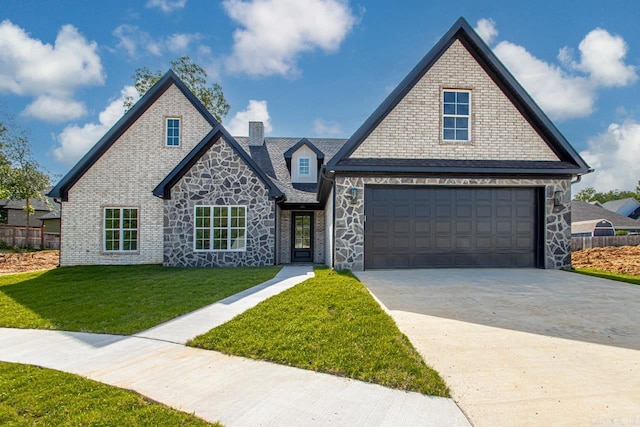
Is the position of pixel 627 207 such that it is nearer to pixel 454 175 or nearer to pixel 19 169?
pixel 454 175

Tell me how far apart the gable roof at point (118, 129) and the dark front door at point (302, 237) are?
563cm

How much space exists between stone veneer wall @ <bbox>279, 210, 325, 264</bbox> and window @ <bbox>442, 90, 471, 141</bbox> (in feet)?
23.4

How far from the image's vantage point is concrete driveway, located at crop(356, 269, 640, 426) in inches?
115

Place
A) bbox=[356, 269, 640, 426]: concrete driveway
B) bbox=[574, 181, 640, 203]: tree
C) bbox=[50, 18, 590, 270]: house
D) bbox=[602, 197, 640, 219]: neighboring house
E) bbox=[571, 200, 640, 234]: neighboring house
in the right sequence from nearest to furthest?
bbox=[356, 269, 640, 426]: concrete driveway
bbox=[50, 18, 590, 270]: house
bbox=[571, 200, 640, 234]: neighboring house
bbox=[602, 197, 640, 219]: neighboring house
bbox=[574, 181, 640, 203]: tree

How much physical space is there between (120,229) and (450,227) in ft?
43.4

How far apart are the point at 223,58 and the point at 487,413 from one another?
14872 mm

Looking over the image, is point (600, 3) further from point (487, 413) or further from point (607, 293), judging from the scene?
point (487, 413)

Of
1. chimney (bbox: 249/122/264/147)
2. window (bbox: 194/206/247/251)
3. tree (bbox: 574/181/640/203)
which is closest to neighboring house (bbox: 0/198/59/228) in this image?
chimney (bbox: 249/122/264/147)

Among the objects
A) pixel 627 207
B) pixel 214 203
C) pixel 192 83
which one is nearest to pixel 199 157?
pixel 214 203

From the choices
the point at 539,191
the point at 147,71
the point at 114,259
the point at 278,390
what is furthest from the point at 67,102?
the point at 539,191

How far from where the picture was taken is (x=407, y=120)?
11.1 metres

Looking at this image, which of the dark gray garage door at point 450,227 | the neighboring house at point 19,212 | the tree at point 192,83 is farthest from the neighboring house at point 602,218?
the neighboring house at point 19,212

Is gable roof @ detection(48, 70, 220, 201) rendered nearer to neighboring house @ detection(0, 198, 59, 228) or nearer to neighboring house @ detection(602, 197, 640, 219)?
neighboring house @ detection(0, 198, 59, 228)

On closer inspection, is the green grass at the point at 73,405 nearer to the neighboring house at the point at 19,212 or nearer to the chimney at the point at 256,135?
the chimney at the point at 256,135
